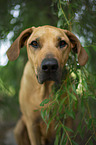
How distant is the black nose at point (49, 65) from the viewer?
5.87 ft

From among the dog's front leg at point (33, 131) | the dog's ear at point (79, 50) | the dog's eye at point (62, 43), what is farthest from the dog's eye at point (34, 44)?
the dog's front leg at point (33, 131)

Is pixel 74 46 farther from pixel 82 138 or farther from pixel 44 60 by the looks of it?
pixel 82 138

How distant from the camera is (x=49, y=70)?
1847 mm

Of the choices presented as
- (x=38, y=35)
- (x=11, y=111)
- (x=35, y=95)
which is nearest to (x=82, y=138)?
(x=35, y=95)

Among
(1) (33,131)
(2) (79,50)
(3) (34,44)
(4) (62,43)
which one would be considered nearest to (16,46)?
(3) (34,44)

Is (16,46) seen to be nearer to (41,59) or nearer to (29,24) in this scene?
(41,59)

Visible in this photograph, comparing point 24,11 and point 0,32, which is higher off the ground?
point 24,11

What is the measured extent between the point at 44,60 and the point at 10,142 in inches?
123

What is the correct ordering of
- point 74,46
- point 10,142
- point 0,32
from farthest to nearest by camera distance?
point 10,142 < point 0,32 < point 74,46

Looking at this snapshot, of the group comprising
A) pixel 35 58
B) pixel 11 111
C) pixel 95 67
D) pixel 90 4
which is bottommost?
pixel 11 111

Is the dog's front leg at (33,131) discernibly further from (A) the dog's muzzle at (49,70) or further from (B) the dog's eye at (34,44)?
(B) the dog's eye at (34,44)

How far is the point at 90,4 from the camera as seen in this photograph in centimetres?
208

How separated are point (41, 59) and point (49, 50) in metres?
0.17

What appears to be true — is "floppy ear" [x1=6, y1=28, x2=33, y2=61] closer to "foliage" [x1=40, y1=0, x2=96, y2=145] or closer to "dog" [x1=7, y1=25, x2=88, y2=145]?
"dog" [x1=7, y1=25, x2=88, y2=145]
